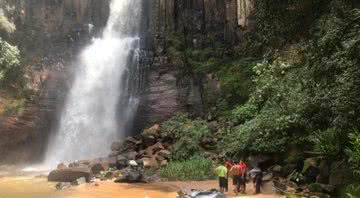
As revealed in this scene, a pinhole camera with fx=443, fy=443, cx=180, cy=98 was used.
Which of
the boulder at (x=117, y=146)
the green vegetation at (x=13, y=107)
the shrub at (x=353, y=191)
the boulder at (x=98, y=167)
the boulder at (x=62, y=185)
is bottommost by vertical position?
the boulder at (x=62, y=185)

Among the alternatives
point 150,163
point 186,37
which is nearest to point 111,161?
point 150,163

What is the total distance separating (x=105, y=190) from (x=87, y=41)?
21.8 metres

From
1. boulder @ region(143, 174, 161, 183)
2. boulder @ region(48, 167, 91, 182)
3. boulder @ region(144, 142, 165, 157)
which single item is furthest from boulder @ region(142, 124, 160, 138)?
boulder @ region(48, 167, 91, 182)

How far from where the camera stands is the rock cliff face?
3041 cm

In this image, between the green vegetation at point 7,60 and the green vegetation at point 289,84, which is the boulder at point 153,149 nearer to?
the green vegetation at point 289,84

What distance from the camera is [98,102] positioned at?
33031mm

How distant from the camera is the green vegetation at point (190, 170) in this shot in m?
21.2

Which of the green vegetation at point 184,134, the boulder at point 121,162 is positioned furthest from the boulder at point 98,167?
the green vegetation at point 184,134

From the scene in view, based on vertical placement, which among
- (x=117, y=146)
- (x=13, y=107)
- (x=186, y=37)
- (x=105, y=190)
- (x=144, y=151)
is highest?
(x=186, y=37)

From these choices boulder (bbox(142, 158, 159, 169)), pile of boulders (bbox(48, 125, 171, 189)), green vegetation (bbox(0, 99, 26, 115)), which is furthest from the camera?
green vegetation (bbox(0, 99, 26, 115))

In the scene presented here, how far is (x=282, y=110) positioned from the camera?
20.5 m

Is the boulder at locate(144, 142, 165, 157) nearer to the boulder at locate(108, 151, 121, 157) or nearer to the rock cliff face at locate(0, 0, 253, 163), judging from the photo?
the boulder at locate(108, 151, 121, 157)

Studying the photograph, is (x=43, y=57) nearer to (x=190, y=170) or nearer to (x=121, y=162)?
(x=121, y=162)

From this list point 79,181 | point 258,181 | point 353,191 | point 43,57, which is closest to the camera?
point 353,191
